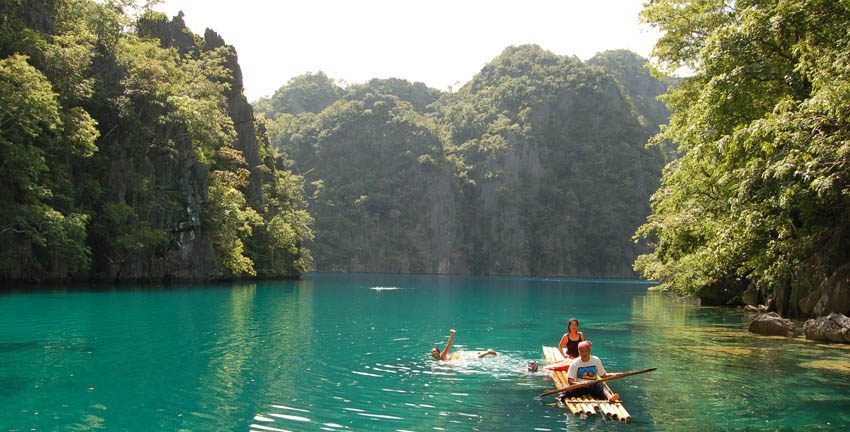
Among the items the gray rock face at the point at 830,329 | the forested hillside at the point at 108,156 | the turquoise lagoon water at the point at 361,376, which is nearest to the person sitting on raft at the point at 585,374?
the turquoise lagoon water at the point at 361,376

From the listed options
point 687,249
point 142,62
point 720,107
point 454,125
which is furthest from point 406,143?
point 720,107

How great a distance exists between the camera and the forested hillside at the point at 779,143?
12.4 m

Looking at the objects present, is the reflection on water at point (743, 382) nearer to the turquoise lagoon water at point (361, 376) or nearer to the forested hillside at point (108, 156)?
the turquoise lagoon water at point (361, 376)

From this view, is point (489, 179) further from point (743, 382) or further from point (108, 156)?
point (743, 382)

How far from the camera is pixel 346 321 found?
2348 centimetres

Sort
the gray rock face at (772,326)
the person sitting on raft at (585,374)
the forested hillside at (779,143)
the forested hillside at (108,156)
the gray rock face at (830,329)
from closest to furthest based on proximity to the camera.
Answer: the person sitting on raft at (585,374) → the forested hillside at (779,143) → the gray rock face at (830,329) → the gray rock face at (772,326) → the forested hillside at (108,156)

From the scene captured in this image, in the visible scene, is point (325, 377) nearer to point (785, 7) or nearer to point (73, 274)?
point (785, 7)

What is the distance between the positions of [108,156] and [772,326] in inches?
1616

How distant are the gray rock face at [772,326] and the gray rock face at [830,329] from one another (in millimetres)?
963

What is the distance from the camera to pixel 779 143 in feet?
43.8

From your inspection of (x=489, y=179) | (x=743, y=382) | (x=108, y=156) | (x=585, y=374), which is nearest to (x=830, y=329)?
(x=743, y=382)

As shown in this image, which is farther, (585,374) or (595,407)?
(585,374)

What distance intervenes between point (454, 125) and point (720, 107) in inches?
5070

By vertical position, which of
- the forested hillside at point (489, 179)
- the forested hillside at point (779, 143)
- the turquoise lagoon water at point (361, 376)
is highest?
the forested hillside at point (489, 179)
